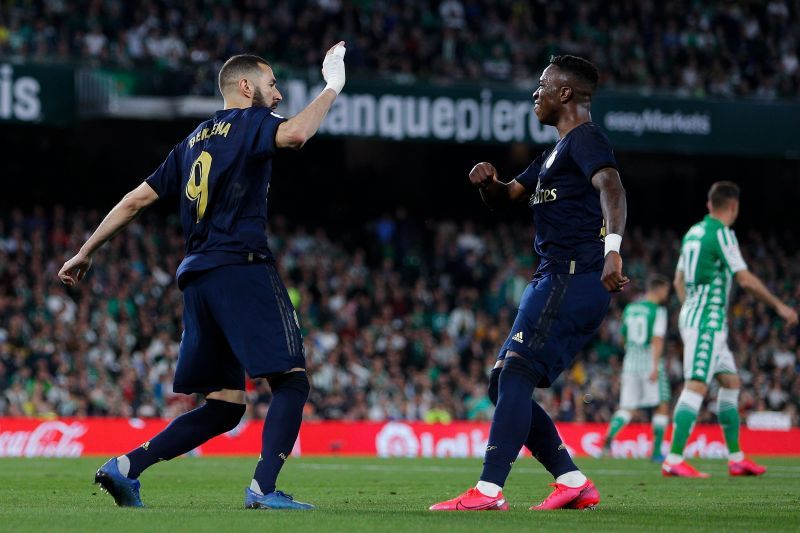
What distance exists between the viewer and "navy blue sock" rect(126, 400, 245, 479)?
718 cm

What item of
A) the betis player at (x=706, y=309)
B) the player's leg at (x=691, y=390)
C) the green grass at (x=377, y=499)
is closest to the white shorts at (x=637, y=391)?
the green grass at (x=377, y=499)

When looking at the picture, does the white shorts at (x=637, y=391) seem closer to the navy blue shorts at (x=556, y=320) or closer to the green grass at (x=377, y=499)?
the green grass at (x=377, y=499)

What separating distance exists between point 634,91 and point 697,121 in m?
1.58

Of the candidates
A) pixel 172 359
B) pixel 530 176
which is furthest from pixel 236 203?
pixel 172 359

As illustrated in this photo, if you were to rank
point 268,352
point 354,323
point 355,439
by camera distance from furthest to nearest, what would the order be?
point 354,323 → point 355,439 → point 268,352

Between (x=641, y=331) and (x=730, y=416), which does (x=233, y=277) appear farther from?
(x=641, y=331)

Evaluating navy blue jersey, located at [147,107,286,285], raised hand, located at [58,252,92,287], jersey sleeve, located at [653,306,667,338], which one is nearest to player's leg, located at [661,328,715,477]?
jersey sleeve, located at [653,306,667,338]

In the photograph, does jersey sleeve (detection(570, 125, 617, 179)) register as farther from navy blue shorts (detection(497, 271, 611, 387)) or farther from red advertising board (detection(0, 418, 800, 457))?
red advertising board (detection(0, 418, 800, 457))

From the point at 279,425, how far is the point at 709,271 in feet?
19.7

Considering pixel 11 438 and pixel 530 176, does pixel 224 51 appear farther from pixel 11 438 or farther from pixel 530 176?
pixel 530 176

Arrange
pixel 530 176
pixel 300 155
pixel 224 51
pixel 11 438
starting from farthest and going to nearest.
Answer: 1. pixel 300 155
2. pixel 224 51
3. pixel 11 438
4. pixel 530 176

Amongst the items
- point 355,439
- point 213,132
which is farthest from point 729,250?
point 355,439

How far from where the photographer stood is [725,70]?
29609 millimetres

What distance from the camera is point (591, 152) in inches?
284
